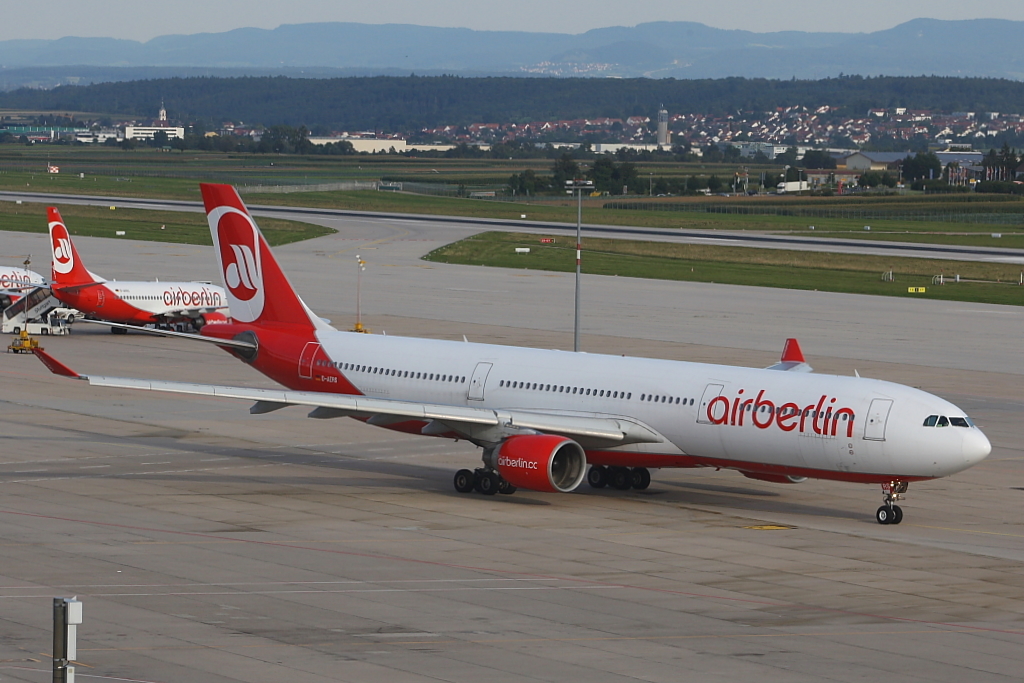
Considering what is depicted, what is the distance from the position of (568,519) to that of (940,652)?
1357 cm

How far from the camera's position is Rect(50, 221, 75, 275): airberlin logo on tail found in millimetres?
77688

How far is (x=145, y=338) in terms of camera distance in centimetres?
7969

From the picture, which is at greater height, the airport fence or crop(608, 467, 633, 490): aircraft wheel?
crop(608, 467, 633, 490): aircraft wheel

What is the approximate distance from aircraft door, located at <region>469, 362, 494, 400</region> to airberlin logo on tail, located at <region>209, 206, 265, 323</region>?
853 cm

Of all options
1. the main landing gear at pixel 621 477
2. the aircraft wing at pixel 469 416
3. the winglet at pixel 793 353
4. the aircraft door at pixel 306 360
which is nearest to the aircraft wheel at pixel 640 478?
the main landing gear at pixel 621 477

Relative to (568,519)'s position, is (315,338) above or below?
above

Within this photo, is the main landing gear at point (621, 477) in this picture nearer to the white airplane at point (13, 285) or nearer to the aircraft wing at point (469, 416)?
the aircraft wing at point (469, 416)

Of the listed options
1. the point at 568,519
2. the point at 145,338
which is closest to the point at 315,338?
the point at 568,519

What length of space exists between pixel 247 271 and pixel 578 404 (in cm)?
1308

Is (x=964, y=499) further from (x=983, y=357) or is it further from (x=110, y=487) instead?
(x=983, y=357)

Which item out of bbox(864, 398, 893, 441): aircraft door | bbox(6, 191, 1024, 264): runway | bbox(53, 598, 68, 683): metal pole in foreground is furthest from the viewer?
bbox(6, 191, 1024, 264): runway

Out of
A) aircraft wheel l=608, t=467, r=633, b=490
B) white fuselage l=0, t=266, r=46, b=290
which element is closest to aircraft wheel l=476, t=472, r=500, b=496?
aircraft wheel l=608, t=467, r=633, b=490

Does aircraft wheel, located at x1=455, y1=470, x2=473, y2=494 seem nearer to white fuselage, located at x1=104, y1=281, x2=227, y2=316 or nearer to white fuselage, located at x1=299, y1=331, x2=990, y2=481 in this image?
white fuselage, located at x1=299, y1=331, x2=990, y2=481

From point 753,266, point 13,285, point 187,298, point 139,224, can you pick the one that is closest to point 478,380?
point 187,298
